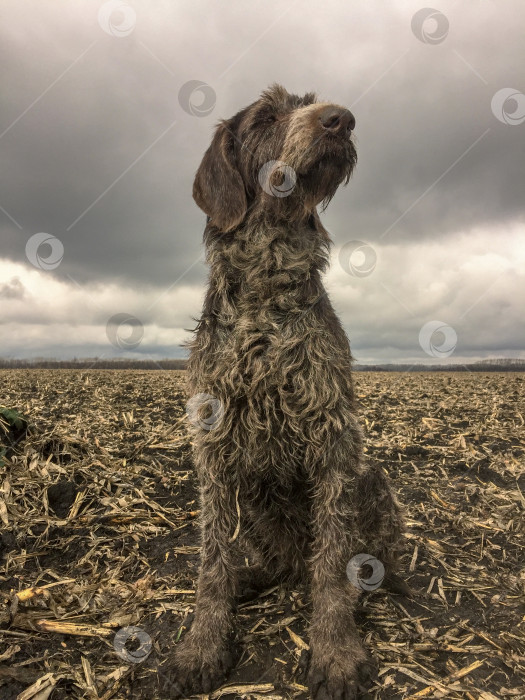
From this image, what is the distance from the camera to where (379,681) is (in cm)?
299

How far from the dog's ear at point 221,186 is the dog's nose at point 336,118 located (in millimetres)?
694

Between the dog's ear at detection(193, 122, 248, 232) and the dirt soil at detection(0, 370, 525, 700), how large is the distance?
291 centimetres

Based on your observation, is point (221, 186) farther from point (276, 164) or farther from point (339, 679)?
point (339, 679)

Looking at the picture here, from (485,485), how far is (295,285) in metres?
4.76

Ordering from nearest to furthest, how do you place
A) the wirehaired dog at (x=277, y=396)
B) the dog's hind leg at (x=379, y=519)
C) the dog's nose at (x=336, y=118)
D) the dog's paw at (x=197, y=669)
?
1. the dog's paw at (x=197, y=669)
2. the wirehaired dog at (x=277, y=396)
3. the dog's nose at (x=336, y=118)
4. the dog's hind leg at (x=379, y=519)

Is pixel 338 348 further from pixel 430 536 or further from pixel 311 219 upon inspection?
pixel 430 536

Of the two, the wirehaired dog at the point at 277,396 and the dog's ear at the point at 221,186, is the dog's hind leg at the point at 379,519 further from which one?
the dog's ear at the point at 221,186

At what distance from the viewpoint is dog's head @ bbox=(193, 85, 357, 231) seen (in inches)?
132

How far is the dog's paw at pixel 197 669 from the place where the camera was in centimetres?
298

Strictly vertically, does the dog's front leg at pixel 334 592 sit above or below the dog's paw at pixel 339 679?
above

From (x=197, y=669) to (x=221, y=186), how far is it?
10.4 feet

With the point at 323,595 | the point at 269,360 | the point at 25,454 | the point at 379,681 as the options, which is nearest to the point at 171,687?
the point at 323,595

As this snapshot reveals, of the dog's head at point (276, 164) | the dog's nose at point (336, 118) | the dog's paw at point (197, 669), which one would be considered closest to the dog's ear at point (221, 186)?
the dog's head at point (276, 164)

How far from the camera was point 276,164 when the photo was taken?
3.47 m
